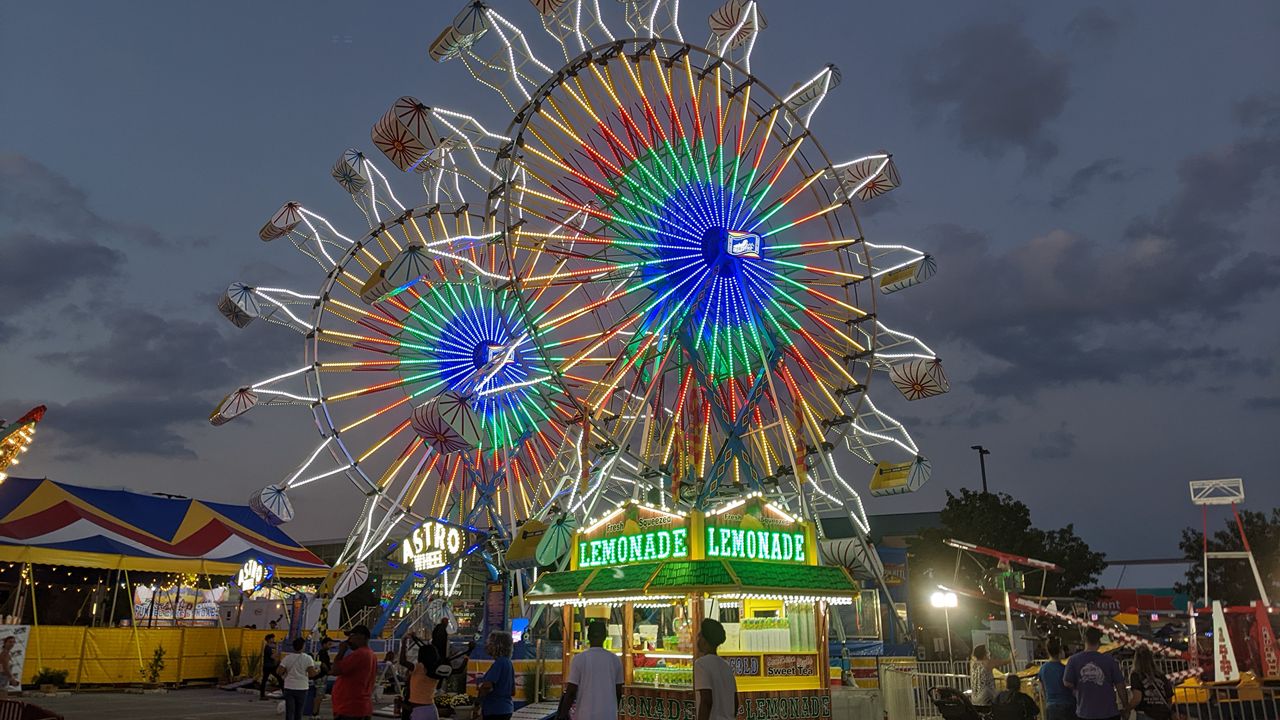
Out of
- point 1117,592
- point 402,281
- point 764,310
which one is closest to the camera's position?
point 402,281

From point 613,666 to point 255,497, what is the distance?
20652 mm

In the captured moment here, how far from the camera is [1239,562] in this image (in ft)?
156

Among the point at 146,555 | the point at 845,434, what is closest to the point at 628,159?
the point at 845,434

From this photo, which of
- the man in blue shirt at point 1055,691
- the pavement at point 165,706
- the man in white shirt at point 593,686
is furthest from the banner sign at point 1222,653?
the pavement at point 165,706

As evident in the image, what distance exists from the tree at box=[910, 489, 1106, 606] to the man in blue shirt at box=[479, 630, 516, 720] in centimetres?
4020

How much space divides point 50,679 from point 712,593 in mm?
19072

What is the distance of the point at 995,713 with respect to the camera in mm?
11344

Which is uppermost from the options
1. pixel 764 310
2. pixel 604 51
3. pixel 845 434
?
pixel 604 51

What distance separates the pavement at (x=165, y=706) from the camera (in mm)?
18172

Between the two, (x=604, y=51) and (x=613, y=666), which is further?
(x=604, y=51)

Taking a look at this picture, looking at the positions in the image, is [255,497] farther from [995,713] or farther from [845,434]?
[995,713]

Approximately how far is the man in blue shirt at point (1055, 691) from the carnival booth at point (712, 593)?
4.70 m

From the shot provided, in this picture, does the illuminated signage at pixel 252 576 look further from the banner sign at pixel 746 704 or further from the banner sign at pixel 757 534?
the banner sign at pixel 757 534

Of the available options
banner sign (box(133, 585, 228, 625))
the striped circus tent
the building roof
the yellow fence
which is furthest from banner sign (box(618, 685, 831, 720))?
the building roof
